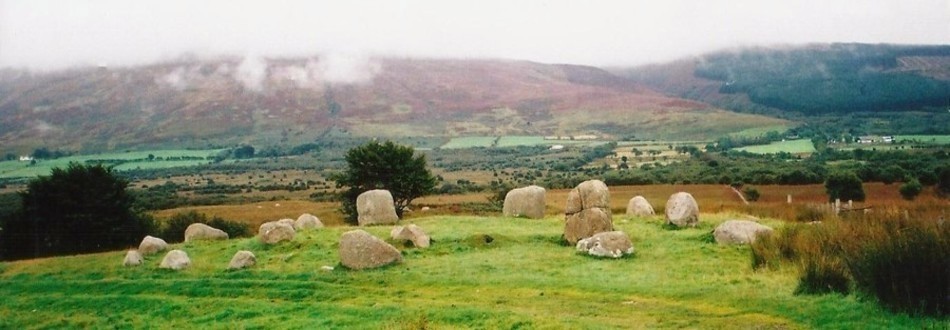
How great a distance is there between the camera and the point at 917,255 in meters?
14.5

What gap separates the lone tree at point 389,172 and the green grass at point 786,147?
107155 mm

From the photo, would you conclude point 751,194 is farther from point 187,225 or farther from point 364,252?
point 187,225

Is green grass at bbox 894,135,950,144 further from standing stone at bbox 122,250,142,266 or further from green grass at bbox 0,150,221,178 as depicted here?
green grass at bbox 0,150,221,178

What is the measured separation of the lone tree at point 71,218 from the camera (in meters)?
42.8

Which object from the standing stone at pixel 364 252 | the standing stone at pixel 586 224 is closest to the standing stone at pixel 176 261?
the standing stone at pixel 364 252

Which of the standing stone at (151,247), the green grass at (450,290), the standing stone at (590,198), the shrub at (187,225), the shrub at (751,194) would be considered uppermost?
the standing stone at (590,198)

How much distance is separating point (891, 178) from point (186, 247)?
65838mm

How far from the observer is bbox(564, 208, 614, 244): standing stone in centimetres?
2973

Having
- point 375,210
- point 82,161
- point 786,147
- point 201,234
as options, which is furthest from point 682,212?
point 82,161

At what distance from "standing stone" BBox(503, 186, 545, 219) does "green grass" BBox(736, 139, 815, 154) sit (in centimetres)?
11193

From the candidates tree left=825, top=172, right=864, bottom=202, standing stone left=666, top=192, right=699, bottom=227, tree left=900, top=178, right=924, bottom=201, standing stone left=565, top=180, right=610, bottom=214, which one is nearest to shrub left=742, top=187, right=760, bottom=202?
tree left=825, top=172, right=864, bottom=202

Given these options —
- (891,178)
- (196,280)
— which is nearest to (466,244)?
(196,280)

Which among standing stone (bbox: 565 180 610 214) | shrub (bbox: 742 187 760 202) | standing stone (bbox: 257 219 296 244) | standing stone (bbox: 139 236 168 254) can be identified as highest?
standing stone (bbox: 565 180 610 214)

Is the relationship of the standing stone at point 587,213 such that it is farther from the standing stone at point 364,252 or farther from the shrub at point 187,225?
the shrub at point 187,225
